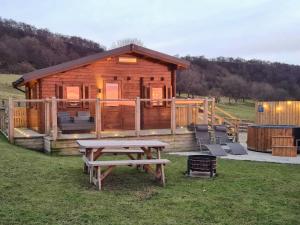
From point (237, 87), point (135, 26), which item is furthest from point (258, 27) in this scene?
point (135, 26)

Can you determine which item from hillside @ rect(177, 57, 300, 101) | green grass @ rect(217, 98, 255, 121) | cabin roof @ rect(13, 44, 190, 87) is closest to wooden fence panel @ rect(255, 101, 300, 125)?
cabin roof @ rect(13, 44, 190, 87)

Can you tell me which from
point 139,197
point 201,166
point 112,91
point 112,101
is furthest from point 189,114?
point 139,197

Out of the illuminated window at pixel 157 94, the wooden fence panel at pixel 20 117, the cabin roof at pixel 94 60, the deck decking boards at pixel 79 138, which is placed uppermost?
the cabin roof at pixel 94 60

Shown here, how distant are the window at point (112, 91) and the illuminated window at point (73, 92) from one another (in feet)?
3.61

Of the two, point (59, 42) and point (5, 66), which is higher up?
point (59, 42)

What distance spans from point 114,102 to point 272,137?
19.0 ft

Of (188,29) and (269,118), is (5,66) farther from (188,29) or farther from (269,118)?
(269,118)

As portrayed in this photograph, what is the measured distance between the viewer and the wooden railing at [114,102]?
11848 millimetres

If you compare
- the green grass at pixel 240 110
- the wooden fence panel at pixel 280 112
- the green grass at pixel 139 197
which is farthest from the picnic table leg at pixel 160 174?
the green grass at pixel 240 110

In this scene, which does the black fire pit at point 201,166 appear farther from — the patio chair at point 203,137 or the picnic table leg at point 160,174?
the patio chair at point 203,137

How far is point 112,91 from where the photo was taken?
14891mm

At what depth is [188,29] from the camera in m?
73.8

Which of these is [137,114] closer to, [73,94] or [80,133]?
[80,133]

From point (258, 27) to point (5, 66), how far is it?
40295 mm
